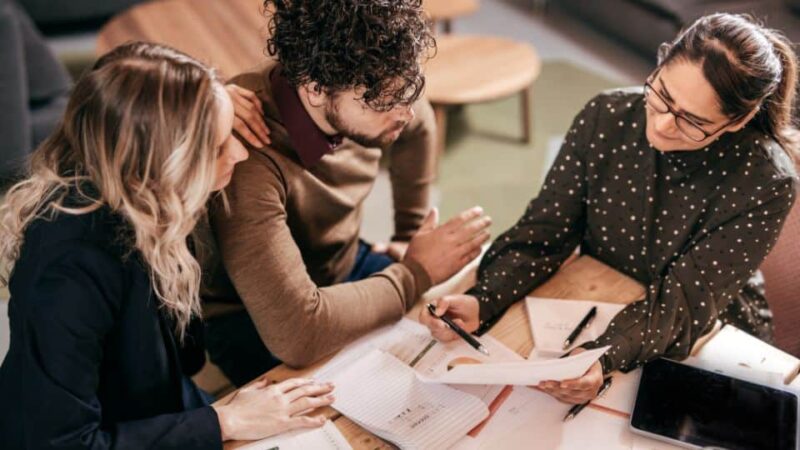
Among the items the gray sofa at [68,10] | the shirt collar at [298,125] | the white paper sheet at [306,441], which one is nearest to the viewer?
the white paper sheet at [306,441]

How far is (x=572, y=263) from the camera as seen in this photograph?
154 cm

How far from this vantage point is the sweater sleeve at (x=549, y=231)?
57.0 inches

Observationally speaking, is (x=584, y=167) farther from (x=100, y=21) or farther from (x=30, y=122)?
(x=100, y=21)

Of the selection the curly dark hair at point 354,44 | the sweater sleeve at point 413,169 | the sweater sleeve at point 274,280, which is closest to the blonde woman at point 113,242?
the sweater sleeve at point 274,280

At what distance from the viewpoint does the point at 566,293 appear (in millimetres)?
1452

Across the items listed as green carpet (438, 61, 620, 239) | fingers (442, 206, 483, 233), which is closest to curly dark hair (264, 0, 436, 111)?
fingers (442, 206, 483, 233)

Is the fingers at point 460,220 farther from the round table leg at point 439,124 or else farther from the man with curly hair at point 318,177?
the round table leg at point 439,124

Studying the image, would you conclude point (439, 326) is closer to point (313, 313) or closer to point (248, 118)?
point (313, 313)

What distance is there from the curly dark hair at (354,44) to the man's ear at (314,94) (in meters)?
0.01

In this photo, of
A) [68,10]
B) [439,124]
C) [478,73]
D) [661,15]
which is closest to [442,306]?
[439,124]

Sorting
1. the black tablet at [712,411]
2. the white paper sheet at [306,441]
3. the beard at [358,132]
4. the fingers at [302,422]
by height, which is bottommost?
the white paper sheet at [306,441]

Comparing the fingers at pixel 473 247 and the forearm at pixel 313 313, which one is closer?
the forearm at pixel 313 313

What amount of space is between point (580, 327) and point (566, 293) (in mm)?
121

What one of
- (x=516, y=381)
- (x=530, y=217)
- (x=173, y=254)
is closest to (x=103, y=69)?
(x=173, y=254)
